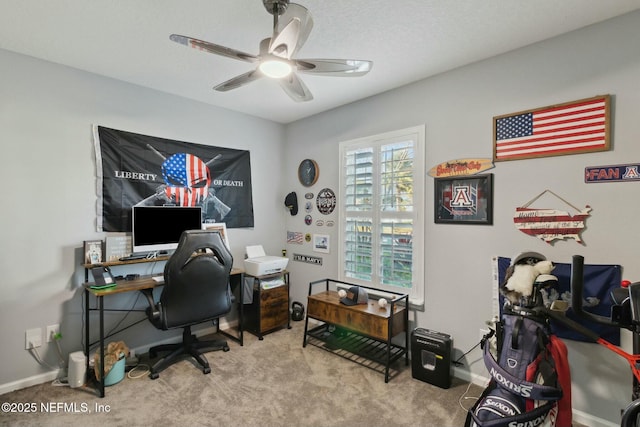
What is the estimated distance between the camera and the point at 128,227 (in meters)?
2.87

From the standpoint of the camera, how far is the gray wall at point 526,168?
187 cm

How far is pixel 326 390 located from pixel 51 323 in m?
2.29

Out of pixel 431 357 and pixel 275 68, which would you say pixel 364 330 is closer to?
pixel 431 357

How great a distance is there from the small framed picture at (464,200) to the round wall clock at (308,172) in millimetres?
1537

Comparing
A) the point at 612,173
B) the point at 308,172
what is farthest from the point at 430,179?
the point at 308,172

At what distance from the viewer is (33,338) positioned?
7.90 ft

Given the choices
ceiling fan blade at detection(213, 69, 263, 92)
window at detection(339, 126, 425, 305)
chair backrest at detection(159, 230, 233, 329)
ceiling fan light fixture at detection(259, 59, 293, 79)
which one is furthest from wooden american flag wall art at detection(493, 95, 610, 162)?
chair backrest at detection(159, 230, 233, 329)

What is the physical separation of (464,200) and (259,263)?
2122 mm

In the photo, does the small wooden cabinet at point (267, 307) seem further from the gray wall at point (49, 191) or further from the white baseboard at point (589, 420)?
the white baseboard at point (589, 420)

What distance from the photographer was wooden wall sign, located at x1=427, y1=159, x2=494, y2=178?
2424 mm

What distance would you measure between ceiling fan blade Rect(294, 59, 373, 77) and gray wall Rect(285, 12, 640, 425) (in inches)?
45.8

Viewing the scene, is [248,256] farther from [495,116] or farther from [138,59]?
[495,116]

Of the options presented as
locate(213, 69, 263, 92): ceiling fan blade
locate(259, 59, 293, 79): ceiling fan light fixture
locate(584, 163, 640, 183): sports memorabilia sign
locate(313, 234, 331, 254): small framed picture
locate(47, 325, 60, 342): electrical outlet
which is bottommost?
locate(47, 325, 60, 342): electrical outlet

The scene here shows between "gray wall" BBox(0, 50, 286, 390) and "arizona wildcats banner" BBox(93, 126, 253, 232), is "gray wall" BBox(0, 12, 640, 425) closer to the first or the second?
"gray wall" BBox(0, 50, 286, 390)
